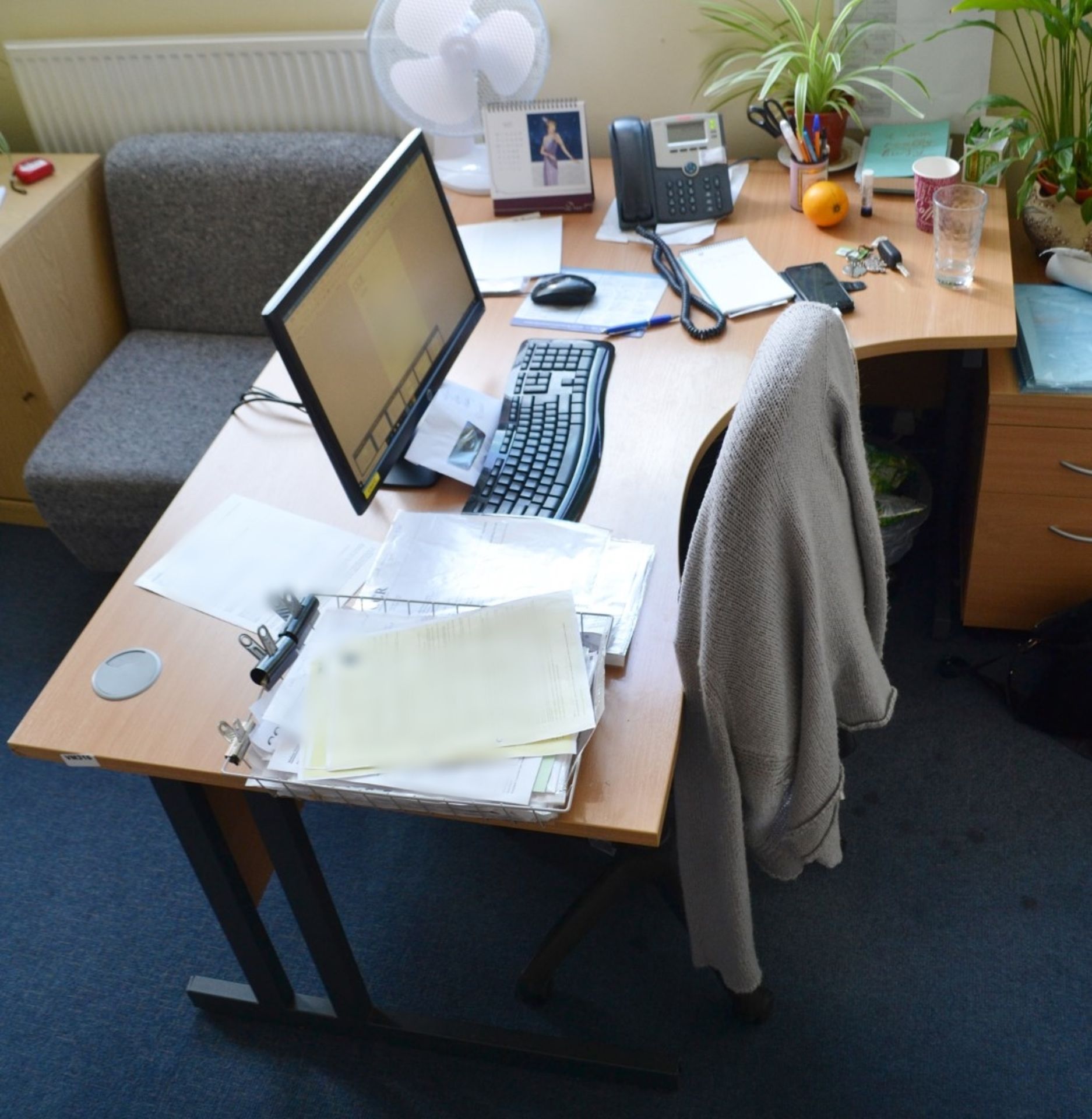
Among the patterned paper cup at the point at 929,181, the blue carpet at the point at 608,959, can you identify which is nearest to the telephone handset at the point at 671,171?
the patterned paper cup at the point at 929,181

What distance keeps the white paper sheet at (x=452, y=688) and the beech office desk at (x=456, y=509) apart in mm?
75

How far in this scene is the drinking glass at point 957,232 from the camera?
1954 millimetres

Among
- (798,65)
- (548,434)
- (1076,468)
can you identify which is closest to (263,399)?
(548,434)

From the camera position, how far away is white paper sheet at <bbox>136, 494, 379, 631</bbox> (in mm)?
1519

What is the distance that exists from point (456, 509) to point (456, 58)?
1.12 m

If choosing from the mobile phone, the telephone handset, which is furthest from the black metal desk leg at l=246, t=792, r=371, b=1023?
the telephone handset

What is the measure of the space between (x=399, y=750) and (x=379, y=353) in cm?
57

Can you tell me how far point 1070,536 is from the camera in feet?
7.03

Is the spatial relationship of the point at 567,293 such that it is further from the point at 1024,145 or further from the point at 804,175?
the point at 1024,145

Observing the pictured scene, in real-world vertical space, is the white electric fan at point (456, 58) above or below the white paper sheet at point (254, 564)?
above

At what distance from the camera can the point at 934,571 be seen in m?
2.46

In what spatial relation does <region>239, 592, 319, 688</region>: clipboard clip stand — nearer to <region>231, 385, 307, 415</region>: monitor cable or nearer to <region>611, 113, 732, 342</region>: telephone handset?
<region>231, 385, 307, 415</region>: monitor cable

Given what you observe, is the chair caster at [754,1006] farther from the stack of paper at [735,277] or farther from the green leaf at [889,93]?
the green leaf at [889,93]

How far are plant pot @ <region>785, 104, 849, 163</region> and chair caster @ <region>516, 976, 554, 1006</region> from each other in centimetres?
160
